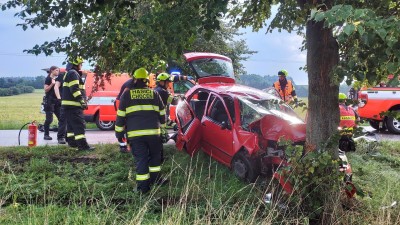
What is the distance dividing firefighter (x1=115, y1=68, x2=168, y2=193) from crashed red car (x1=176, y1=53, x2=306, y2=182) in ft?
3.30

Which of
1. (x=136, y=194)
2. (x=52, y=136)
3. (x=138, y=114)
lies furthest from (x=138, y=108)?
(x=52, y=136)

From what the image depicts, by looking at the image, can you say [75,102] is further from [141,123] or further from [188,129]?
[141,123]

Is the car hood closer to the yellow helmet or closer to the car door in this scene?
the car door

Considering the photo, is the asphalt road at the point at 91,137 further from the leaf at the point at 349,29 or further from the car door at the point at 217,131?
the leaf at the point at 349,29

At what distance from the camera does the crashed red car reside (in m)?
5.97

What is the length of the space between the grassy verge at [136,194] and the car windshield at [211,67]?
1619 mm

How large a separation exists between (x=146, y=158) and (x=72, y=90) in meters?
2.72

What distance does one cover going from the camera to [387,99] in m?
11.9

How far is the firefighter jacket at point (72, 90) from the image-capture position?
777 centimetres

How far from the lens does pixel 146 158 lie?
589 centimetres

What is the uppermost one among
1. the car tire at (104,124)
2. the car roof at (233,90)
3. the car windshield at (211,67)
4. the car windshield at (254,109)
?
the car windshield at (211,67)

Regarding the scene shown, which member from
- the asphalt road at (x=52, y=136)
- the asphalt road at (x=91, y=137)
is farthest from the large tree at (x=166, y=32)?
the asphalt road at (x=91, y=137)

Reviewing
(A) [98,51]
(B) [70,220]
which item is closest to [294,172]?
(B) [70,220]

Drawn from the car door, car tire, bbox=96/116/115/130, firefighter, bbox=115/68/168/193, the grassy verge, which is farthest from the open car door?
car tire, bbox=96/116/115/130
